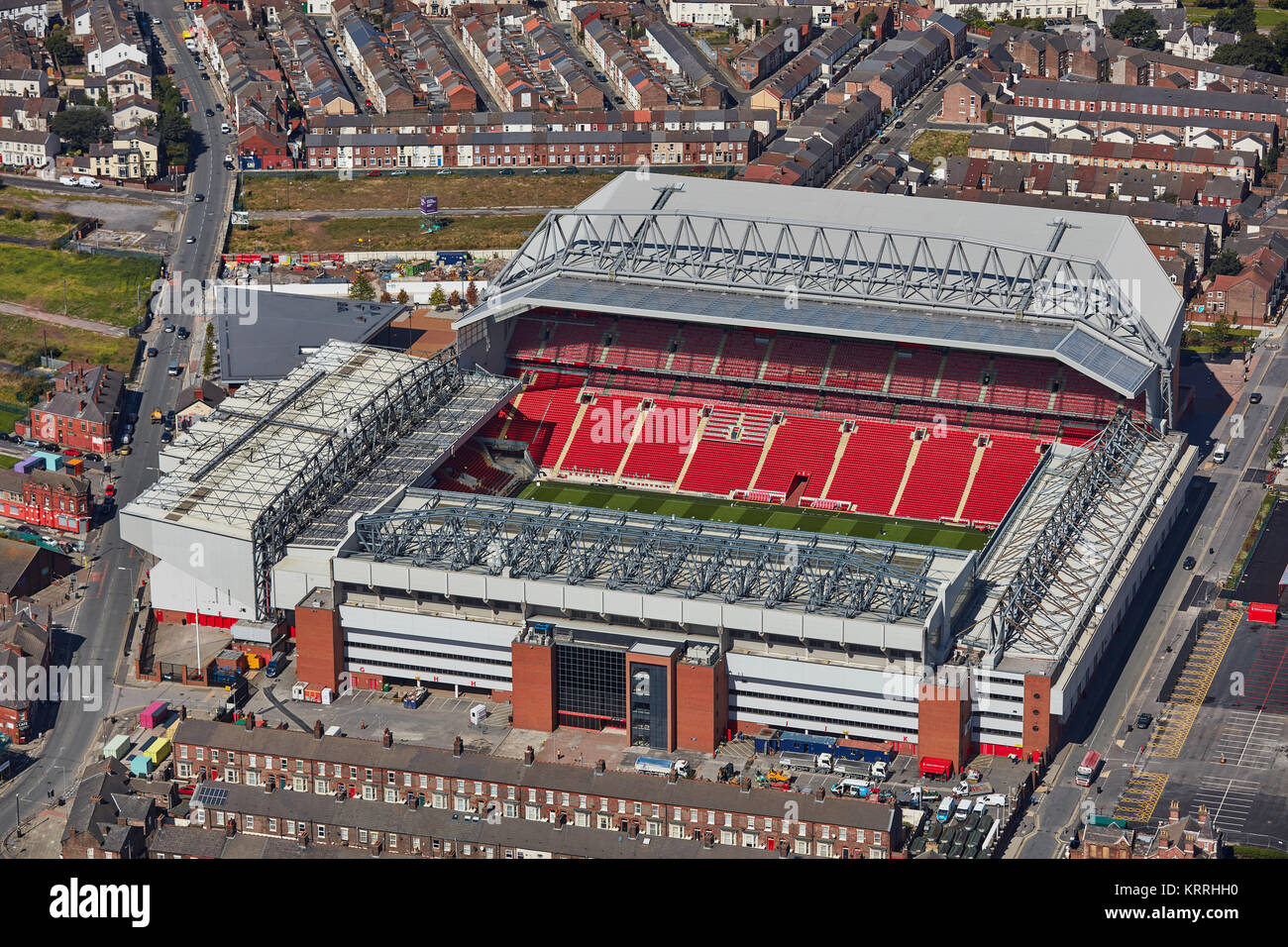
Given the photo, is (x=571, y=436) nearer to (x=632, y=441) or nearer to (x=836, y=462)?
(x=632, y=441)

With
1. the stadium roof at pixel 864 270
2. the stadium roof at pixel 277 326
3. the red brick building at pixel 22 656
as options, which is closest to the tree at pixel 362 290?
the stadium roof at pixel 277 326

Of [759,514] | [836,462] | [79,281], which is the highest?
[79,281]

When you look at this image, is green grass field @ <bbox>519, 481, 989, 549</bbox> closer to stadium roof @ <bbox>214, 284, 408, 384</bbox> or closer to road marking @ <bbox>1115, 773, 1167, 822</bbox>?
stadium roof @ <bbox>214, 284, 408, 384</bbox>

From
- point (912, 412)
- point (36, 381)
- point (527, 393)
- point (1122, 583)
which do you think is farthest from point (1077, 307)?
point (36, 381)

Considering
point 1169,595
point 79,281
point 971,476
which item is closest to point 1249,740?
point 1169,595

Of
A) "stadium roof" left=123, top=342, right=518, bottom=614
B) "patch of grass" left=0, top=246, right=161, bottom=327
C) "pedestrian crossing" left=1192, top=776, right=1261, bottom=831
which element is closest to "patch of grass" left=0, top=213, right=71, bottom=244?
"patch of grass" left=0, top=246, right=161, bottom=327
